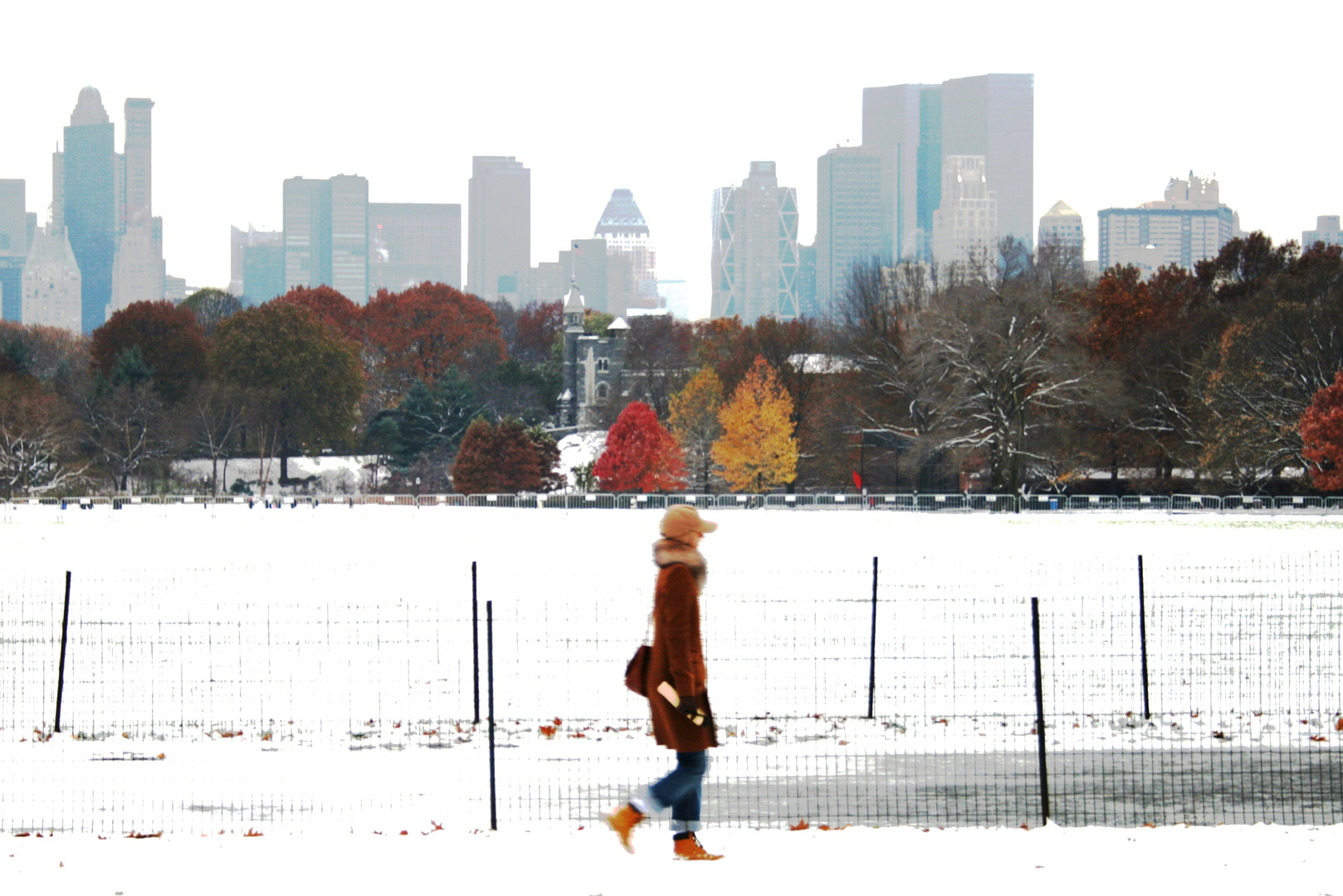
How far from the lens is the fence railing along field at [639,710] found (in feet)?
31.1

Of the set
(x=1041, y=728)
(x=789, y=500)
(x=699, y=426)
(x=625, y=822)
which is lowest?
(x=625, y=822)

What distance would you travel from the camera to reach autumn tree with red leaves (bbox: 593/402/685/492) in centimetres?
7169

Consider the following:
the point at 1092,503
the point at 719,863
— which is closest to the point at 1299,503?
the point at 1092,503

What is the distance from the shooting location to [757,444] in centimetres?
7050

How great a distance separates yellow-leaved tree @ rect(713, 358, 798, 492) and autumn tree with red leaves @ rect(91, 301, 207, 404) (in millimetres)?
40135

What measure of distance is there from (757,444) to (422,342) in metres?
54.5

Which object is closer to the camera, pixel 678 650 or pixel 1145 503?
pixel 678 650

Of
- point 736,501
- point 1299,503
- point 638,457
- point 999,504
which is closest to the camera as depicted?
point 1299,503

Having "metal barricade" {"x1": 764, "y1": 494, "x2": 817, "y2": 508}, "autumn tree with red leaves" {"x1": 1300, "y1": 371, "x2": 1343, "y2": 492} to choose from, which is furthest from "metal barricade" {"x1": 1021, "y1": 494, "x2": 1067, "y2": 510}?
"autumn tree with red leaves" {"x1": 1300, "y1": 371, "x2": 1343, "y2": 492}

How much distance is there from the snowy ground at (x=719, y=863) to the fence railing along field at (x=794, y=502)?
49902mm

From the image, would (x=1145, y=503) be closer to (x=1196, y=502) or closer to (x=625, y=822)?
(x=1196, y=502)

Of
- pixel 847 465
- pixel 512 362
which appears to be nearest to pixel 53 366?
pixel 512 362

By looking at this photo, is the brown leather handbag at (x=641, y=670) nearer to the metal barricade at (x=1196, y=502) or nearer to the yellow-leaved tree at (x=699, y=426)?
the metal barricade at (x=1196, y=502)

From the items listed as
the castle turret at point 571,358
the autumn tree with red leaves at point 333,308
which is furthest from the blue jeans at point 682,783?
the autumn tree with red leaves at point 333,308
